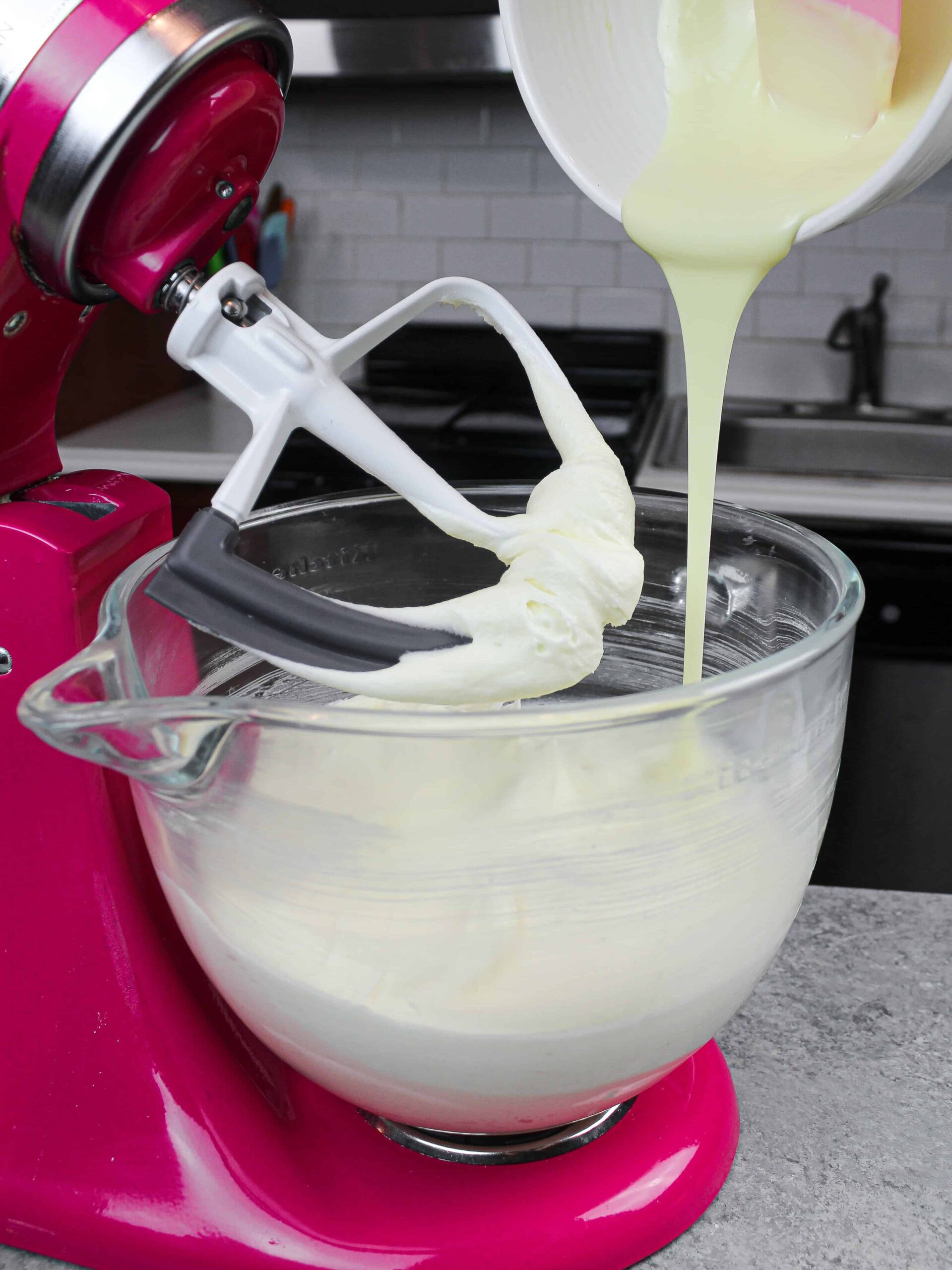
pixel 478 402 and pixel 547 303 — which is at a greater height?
pixel 547 303

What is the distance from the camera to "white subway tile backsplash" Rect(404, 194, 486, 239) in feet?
7.57

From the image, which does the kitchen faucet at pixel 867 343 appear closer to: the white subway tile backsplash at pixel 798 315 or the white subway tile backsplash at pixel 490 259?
the white subway tile backsplash at pixel 798 315

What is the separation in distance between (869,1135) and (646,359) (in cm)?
188

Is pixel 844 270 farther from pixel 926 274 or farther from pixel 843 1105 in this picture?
pixel 843 1105

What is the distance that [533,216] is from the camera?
229 cm

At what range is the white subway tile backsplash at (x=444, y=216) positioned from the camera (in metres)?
2.31

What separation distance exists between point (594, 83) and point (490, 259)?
1793 mm

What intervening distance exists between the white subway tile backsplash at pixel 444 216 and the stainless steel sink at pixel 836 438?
0.54 metres

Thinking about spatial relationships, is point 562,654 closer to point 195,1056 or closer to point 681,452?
point 195,1056

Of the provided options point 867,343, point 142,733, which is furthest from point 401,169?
point 142,733

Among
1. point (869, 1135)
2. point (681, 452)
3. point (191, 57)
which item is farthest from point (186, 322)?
point (681, 452)

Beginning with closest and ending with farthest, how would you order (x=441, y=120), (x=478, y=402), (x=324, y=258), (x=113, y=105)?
1. (x=113, y=105)
2. (x=478, y=402)
3. (x=441, y=120)
4. (x=324, y=258)

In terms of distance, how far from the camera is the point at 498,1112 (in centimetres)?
45

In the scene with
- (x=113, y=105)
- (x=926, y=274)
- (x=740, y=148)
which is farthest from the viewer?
(x=926, y=274)
